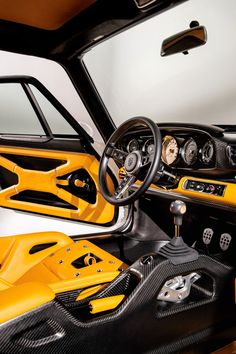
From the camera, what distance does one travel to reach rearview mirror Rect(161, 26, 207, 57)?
1562mm

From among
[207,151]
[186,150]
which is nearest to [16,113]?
[186,150]

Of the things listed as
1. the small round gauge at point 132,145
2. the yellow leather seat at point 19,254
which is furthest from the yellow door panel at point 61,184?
the yellow leather seat at point 19,254

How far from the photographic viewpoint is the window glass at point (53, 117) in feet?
8.18

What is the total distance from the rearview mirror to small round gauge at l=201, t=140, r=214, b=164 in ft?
1.52

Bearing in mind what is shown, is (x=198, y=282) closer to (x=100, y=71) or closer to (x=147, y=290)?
(x=147, y=290)

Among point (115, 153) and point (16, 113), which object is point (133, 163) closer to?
point (115, 153)

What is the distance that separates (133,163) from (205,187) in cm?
41

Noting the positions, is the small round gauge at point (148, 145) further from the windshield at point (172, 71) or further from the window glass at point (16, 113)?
the window glass at point (16, 113)

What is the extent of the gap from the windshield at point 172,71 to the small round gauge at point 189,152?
585 mm

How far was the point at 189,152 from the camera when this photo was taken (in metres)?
1.89

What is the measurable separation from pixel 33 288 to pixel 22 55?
1.62m

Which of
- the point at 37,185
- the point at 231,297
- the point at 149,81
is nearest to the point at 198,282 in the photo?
the point at 231,297

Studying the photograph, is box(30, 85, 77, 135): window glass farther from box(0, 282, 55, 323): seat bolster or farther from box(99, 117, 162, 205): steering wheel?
box(0, 282, 55, 323): seat bolster

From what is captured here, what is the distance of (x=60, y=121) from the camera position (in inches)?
100
